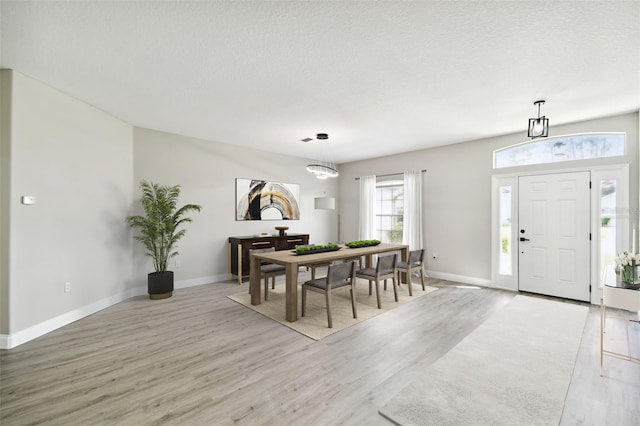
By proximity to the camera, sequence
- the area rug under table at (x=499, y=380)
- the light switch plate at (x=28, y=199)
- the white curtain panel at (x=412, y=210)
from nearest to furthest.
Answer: the area rug under table at (x=499, y=380) → the light switch plate at (x=28, y=199) → the white curtain panel at (x=412, y=210)

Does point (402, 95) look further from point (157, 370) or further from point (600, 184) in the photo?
point (157, 370)

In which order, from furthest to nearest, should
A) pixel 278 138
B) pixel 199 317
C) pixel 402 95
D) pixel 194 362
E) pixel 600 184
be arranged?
1. pixel 278 138
2. pixel 600 184
3. pixel 199 317
4. pixel 402 95
5. pixel 194 362

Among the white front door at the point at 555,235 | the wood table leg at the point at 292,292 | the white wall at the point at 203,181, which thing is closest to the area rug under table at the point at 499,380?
the white front door at the point at 555,235

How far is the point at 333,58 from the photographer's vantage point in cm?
245

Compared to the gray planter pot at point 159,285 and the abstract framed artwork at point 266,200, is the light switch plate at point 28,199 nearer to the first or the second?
the gray planter pot at point 159,285

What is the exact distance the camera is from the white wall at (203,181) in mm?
4656

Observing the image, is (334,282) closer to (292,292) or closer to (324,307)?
(292,292)

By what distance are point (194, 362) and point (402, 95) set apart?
349 cm

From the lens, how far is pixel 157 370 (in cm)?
235

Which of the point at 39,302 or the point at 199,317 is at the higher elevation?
the point at 39,302

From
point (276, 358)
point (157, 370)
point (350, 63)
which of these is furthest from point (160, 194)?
point (350, 63)

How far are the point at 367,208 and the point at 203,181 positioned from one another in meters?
3.85

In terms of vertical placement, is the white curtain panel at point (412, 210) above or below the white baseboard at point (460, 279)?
above

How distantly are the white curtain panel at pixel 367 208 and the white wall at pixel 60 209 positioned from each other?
493 cm
